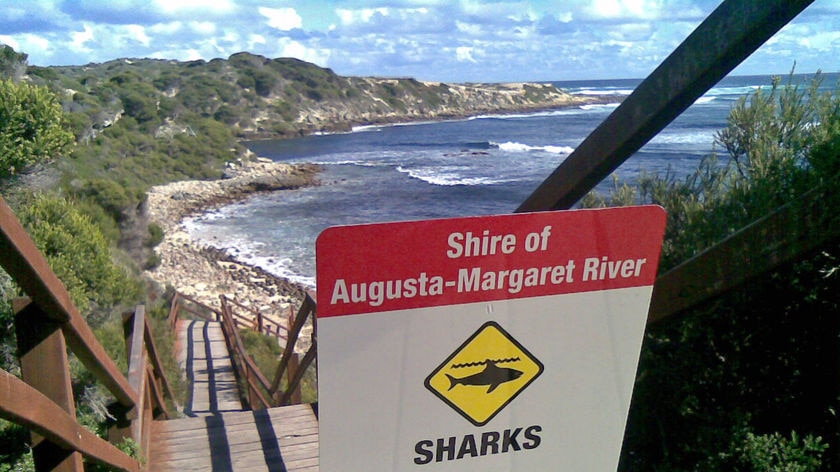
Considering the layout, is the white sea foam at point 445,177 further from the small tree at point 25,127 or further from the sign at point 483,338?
the sign at point 483,338

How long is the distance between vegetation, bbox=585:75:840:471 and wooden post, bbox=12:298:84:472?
2172 millimetres

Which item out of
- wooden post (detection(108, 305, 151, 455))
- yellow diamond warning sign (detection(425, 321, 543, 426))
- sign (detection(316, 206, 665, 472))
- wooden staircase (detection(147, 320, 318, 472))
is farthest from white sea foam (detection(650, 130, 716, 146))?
yellow diamond warning sign (detection(425, 321, 543, 426))

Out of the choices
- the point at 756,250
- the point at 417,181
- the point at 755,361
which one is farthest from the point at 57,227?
the point at 417,181

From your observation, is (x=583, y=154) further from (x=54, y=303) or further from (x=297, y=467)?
(x=297, y=467)

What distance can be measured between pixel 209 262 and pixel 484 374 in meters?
30.1

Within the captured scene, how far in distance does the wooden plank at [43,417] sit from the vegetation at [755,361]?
212 cm

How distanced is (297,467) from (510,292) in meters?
3.03

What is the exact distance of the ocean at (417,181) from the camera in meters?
29.8

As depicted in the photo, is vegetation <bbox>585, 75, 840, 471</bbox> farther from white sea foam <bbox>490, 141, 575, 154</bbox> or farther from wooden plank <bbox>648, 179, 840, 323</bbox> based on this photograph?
white sea foam <bbox>490, 141, 575, 154</bbox>

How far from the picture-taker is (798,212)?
84.4 inches

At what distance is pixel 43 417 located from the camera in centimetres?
178

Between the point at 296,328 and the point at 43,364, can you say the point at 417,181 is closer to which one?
the point at 296,328

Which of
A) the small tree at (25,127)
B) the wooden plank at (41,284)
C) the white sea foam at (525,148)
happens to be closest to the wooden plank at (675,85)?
the wooden plank at (41,284)

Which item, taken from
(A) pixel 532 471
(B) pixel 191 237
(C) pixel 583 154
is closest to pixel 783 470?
(C) pixel 583 154
